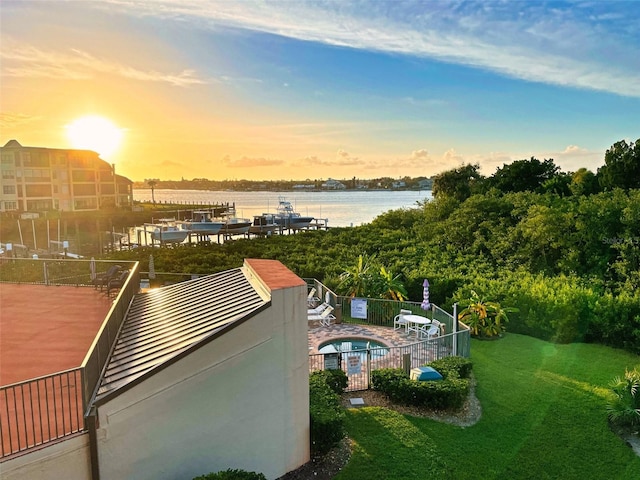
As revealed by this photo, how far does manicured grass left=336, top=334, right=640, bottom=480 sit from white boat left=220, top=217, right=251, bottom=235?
44.5 m

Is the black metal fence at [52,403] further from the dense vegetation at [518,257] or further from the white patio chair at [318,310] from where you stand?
the dense vegetation at [518,257]

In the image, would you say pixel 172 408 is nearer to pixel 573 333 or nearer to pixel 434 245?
pixel 573 333

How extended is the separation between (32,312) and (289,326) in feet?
29.9

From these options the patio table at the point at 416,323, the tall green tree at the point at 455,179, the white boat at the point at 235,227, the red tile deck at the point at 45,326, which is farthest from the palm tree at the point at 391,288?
the white boat at the point at 235,227

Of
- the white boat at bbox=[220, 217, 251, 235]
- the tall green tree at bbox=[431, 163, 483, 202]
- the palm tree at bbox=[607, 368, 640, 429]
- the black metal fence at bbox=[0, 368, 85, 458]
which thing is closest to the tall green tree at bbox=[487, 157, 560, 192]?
the tall green tree at bbox=[431, 163, 483, 202]

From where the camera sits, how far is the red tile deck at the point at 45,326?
895 centimetres

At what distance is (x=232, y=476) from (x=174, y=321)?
3.26 m

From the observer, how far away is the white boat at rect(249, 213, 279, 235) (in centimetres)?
5802

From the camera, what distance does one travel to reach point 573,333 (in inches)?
606

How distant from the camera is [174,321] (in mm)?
8805

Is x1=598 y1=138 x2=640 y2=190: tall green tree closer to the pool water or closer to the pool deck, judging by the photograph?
the pool deck

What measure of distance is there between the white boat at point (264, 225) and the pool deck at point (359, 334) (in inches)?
1621

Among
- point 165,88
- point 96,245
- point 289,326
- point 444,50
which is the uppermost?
point 444,50

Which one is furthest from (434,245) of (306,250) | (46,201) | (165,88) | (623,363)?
(46,201)
